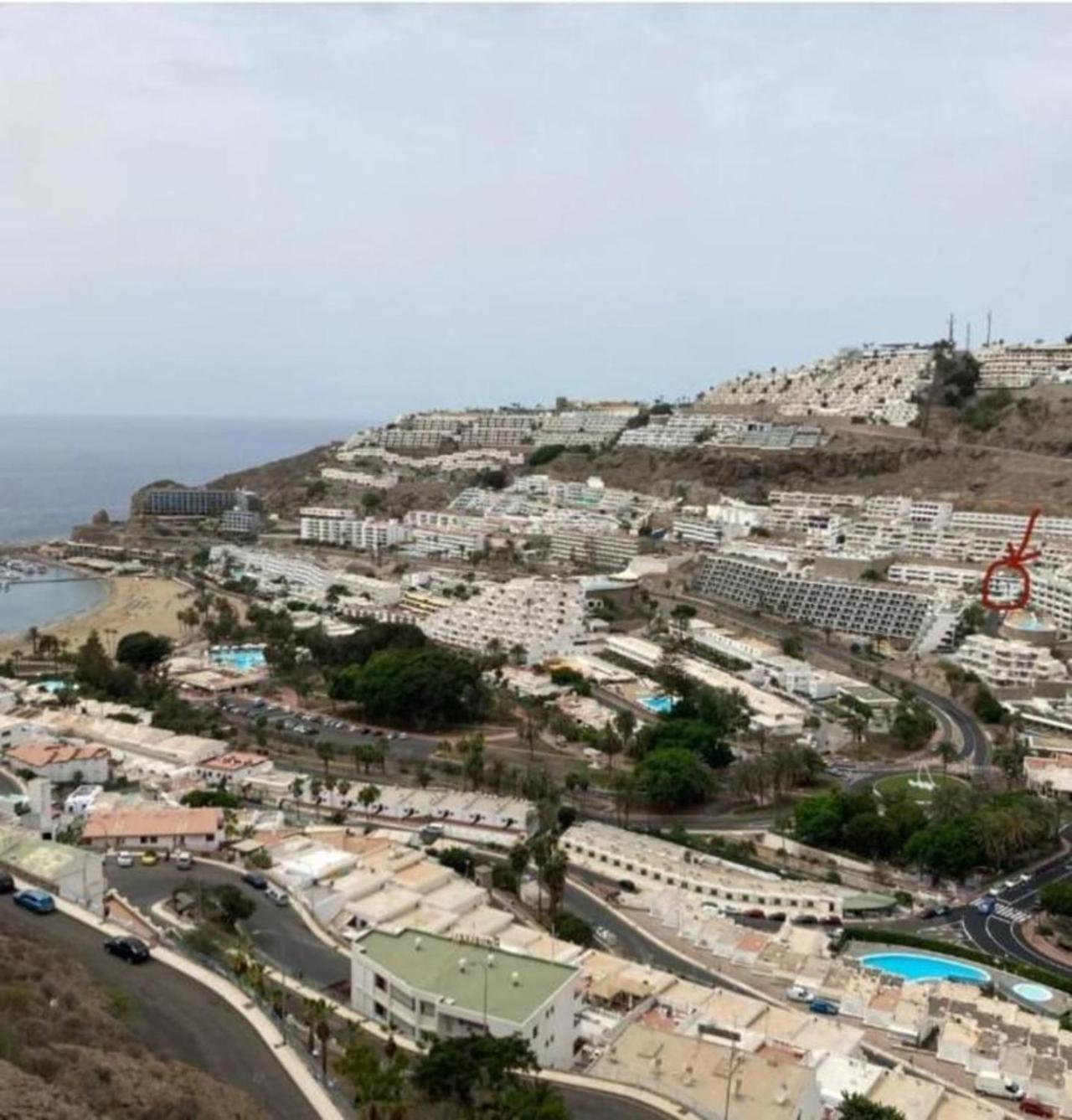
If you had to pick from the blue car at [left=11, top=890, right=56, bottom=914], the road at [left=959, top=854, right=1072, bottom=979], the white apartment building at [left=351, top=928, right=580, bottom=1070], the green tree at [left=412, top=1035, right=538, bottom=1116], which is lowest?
the road at [left=959, top=854, right=1072, bottom=979]

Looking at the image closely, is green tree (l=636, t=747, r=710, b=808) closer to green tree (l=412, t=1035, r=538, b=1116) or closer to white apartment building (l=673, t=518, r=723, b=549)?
green tree (l=412, t=1035, r=538, b=1116)

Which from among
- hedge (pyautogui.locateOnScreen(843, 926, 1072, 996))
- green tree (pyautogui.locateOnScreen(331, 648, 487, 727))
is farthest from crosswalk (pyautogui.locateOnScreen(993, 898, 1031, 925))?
green tree (pyautogui.locateOnScreen(331, 648, 487, 727))

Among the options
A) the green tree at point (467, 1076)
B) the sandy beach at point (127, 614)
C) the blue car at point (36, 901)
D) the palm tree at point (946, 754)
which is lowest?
the sandy beach at point (127, 614)

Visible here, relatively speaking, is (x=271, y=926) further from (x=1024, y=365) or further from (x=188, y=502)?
(x=188, y=502)

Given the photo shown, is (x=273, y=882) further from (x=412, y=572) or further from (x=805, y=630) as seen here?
(x=412, y=572)

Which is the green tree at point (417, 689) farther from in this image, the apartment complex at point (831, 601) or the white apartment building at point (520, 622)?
the apartment complex at point (831, 601)

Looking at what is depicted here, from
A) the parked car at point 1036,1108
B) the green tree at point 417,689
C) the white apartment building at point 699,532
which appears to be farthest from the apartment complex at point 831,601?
the parked car at point 1036,1108
